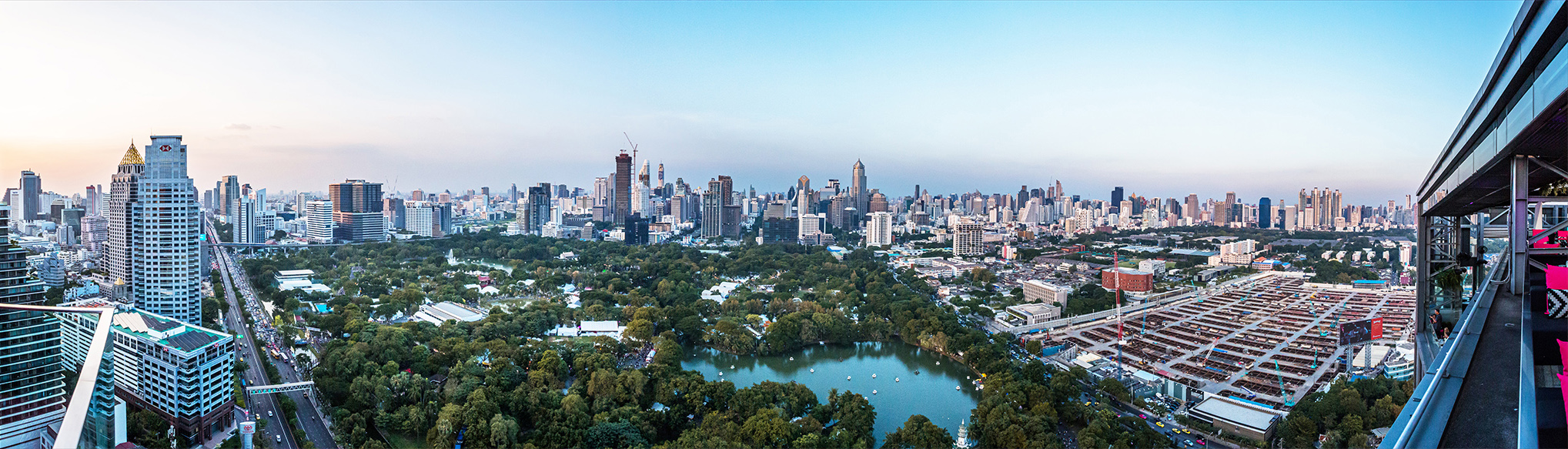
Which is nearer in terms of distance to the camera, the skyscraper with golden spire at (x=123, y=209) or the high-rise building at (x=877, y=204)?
the skyscraper with golden spire at (x=123, y=209)

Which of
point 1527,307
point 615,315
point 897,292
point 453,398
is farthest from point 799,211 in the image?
point 1527,307

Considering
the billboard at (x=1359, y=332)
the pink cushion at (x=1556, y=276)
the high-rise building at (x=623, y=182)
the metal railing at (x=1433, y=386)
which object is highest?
the high-rise building at (x=623, y=182)

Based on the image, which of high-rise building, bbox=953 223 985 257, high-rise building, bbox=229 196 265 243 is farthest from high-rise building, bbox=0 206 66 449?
high-rise building, bbox=953 223 985 257

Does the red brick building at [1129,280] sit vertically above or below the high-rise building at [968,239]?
below

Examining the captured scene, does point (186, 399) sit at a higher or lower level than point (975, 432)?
higher

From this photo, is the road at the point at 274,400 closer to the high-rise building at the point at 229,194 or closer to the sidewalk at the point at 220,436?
the sidewalk at the point at 220,436

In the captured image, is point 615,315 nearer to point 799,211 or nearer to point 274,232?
point 274,232

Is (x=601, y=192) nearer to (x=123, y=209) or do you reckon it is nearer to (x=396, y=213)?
(x=396, y=213)

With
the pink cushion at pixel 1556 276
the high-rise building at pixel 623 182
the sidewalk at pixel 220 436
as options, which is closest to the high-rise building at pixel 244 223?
the high-rise building at pixel 623 182
